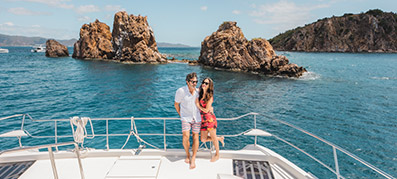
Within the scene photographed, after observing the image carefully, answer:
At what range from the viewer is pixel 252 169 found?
4.51 m

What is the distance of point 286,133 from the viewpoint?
45.2 feet

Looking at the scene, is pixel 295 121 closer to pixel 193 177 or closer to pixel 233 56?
pixel 193 177

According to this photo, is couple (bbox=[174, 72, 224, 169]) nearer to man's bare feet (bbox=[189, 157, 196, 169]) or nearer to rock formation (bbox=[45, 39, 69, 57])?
man's bare feet (bbox=[189, 157, 196, 169])

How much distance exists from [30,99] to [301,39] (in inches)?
6154

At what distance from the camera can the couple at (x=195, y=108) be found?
14.6 ft

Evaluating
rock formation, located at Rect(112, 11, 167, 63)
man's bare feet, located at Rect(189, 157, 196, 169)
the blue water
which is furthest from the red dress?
rock formation, located at Rect(112, 11, 167, 63)

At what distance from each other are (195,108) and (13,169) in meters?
4.20

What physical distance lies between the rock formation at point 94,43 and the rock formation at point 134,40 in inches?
218

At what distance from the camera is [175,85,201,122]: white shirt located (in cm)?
448

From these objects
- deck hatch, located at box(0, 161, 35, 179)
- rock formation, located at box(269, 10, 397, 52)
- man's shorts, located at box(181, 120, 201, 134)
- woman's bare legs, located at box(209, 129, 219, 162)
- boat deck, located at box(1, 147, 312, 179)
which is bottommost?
deck hatch, located at box(0, 161, 35, 179)

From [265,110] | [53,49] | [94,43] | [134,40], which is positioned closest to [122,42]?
[134,40]

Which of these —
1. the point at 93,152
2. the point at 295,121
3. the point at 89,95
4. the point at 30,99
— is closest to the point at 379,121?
the point at 295,121

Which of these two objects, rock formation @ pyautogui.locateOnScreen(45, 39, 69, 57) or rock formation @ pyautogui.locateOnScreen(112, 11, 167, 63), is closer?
rock formation @ pyautogui.locateOnScreen(112, 11, 167, 63)

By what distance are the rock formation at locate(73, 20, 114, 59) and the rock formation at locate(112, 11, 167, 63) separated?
18.1 feet
